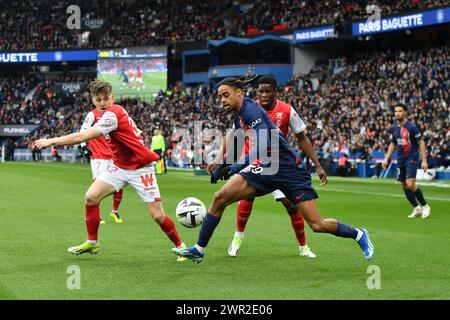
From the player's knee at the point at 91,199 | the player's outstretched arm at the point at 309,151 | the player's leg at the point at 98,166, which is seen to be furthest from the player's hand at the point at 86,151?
the player's outstretched arm at the point at 309,151

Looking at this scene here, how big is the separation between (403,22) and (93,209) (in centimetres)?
4035

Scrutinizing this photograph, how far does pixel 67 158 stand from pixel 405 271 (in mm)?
58855

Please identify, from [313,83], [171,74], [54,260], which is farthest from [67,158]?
[54,260]

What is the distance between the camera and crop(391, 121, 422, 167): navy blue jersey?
18406mm

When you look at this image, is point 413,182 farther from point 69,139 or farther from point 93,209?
point 69,139

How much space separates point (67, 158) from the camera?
67.0 m

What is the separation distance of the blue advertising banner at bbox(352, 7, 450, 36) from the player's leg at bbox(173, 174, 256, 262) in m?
38.0

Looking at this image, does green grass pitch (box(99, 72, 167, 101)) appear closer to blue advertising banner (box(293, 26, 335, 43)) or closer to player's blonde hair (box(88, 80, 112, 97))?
blue advertising banner (box(293, 26, 335, 43))

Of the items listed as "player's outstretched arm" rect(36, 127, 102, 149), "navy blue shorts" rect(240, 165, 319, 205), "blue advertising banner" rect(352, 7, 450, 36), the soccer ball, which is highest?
"blue advertising banner" rect(352, 7, 450, 36)

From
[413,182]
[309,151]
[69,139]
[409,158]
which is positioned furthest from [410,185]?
[69,139]

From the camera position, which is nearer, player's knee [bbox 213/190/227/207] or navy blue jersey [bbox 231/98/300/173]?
navy blue jersey [bbox 231/98/300/173]

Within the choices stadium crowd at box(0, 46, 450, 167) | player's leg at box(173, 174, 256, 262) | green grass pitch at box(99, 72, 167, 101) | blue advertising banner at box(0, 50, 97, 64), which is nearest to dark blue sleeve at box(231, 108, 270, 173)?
player's leg at box(173, 174, 256, 262)

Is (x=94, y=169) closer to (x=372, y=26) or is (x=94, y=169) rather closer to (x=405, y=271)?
(x=405, y=271)

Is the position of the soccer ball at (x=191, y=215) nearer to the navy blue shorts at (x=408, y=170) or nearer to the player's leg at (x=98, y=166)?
the player's leg at (x=98, y=166)
